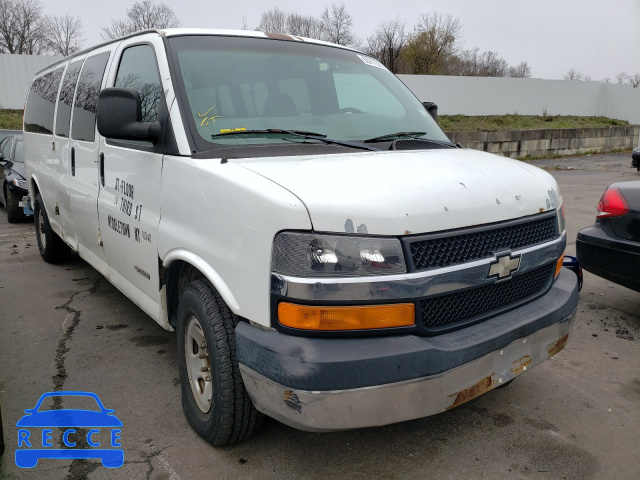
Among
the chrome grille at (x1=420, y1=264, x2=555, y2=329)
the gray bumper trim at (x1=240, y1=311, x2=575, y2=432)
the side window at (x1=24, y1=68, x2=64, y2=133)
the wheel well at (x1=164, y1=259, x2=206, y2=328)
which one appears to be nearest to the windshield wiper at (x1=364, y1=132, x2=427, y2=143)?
the chrome grille at (x1=420, y1=264, x2=555, y2=329)

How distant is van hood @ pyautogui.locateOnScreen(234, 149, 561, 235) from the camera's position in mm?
2121

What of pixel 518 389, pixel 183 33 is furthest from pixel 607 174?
pixel 183 33

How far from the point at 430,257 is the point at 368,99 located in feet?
5.44

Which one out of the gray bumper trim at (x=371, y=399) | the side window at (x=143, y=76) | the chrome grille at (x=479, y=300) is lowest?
the gray bumper trim at (x=371, y=399)

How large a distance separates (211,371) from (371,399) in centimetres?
86

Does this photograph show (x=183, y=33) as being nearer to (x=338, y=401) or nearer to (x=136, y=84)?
(x=136, y=84)

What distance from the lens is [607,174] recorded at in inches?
639

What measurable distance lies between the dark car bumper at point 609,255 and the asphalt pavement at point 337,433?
48 centimetres

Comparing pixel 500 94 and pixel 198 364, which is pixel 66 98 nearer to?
pixel 198 364

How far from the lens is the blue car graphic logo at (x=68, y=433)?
2.73 m

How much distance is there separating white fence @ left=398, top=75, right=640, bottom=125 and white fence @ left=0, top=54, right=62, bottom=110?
1424 centimetres

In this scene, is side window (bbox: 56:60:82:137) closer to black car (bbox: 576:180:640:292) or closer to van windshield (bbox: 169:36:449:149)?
van windshield (bbox: 169:36:449:149)

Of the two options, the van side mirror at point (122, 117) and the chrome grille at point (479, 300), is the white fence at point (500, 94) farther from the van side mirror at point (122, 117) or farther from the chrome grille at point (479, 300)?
the chrome grille at point (479, 300)

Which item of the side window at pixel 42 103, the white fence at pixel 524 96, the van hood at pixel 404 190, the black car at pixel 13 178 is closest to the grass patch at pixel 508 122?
the white fence at pixel 524 96
